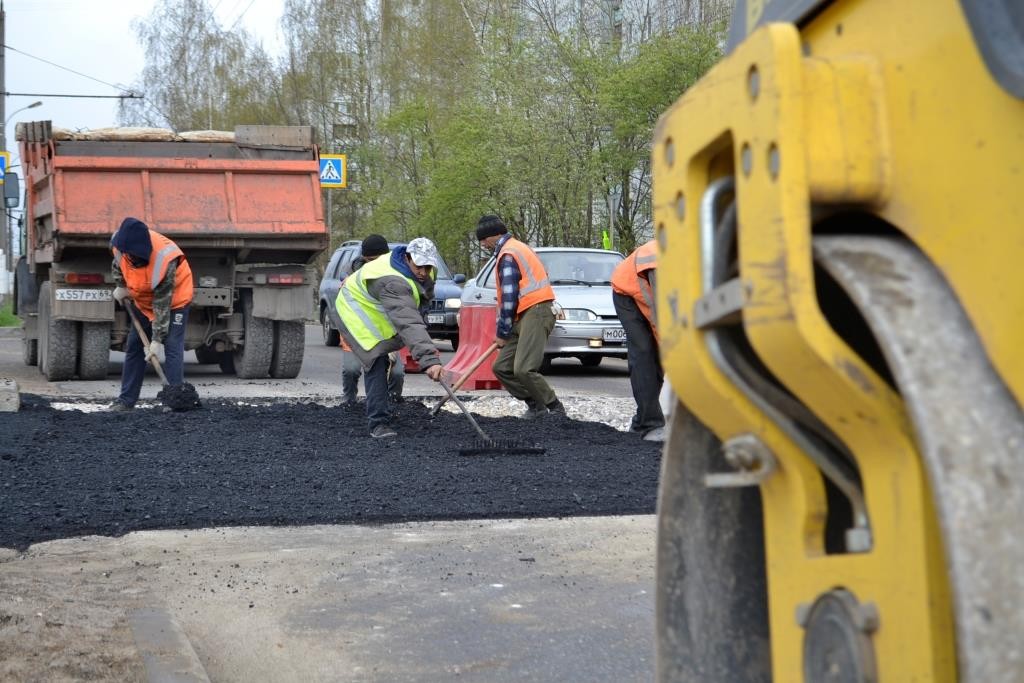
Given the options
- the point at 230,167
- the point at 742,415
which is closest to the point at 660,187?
the point at 742,415

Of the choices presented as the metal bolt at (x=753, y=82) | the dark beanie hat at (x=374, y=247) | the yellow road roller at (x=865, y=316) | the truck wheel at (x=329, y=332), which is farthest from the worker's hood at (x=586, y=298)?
the metal bolt at (x=753, y=82)

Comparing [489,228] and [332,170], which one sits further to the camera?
[332,170]

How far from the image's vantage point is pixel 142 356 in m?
11.2

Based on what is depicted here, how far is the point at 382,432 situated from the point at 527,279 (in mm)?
1912

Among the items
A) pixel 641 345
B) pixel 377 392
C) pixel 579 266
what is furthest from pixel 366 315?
pixel 579 266

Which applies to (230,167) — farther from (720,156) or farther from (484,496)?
(720,156)

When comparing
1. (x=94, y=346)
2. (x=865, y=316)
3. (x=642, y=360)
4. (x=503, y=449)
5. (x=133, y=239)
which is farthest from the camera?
(x=94, y=346)

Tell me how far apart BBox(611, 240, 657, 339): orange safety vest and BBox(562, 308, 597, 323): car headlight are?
5.52 m

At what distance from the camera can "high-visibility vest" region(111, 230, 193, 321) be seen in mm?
10805

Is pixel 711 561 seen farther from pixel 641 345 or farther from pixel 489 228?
pixel 489 228

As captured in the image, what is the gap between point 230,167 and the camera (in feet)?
45.9

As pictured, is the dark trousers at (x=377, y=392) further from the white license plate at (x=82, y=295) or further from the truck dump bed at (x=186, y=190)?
the white license plate at (x=82, y=295)

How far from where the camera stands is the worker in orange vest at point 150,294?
10.7m

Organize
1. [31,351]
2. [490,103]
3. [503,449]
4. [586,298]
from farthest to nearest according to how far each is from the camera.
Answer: [490,103] → [31,351] → [586,298] → [503,449]
